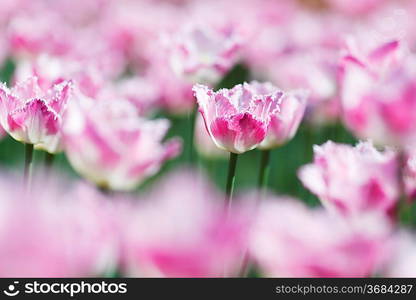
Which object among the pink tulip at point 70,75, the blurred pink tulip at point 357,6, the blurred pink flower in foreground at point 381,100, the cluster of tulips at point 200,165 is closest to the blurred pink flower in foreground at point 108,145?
the cluster of tulips at point 200,165

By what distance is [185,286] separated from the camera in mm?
681

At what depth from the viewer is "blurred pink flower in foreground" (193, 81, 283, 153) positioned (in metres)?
0.92

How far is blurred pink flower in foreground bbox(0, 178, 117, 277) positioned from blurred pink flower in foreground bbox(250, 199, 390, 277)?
0.15 m

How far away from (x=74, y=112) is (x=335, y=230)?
14.5 inches

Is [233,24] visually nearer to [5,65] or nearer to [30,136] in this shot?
[30,136]

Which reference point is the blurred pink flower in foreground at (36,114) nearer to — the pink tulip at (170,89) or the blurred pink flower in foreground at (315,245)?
the blurred pink flower in foreground at (315,245)

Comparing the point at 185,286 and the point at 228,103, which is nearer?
the point at 185,286

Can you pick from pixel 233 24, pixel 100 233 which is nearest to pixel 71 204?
pixel 100 233

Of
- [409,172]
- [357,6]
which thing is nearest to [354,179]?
[409,172]

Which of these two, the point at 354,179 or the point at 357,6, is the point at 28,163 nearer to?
the point at 354,179

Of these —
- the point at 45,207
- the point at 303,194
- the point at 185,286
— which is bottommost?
the point at 303,194

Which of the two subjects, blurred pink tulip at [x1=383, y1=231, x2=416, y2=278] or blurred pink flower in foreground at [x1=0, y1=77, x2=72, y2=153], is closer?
blurred pink tulip at [x1=383, y1=231, x2=416, y2=278]

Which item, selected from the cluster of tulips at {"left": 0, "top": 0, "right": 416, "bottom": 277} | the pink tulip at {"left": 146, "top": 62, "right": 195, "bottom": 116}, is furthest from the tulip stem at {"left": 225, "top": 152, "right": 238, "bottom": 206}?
the pink tulip at {"left": 146, "top": 62, "right": 195, "bottom": 116}

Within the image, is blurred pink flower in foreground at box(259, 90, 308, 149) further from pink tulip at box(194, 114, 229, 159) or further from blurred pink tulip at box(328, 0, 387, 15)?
blurred pink tulip at box(328, 0, 387, 15)
